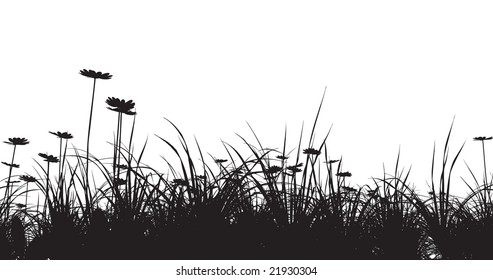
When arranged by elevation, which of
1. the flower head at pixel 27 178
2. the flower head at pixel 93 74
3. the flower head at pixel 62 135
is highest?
the flower head at pixel 93 74

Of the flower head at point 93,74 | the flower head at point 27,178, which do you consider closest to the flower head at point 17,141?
the flower head at point 27,178

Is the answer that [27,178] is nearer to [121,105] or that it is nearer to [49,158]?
[49,158]

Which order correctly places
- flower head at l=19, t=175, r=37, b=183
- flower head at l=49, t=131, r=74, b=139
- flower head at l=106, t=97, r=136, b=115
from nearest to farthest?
1. flower head at l=106, t=97, r=136, b=115
2. flower head at l=49, t=131, r=74, b=139
3. flower head at l=19, t=175, r=37, b=183

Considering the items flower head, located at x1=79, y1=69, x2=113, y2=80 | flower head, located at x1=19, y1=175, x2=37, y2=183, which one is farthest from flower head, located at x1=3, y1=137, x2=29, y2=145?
flower head, located at x1=79, y1=69, x2=113, y2=80

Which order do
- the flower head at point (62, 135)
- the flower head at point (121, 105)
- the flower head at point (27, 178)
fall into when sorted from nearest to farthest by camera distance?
the flower head at point (121, 105) → the flower head at point (62, 135) → the flower head at point (27, 178)

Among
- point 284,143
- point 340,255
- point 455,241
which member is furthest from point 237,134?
point 455,241

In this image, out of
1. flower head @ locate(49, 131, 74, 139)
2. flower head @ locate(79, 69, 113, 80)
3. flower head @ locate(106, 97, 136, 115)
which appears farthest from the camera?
flower head @ locate(49, 131, 74, 139)

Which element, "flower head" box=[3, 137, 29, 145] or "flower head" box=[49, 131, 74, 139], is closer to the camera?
"flower head" box=[49, 131, 74, 139]

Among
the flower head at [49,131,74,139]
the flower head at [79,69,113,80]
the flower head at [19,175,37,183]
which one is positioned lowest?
the flower head at [19,175,37,183]

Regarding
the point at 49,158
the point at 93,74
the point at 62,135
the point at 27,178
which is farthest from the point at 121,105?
the point at 27,178

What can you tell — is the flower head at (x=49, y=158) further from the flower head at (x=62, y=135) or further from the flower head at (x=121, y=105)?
the flower head at (x=121, y=105)

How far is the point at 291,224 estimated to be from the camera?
1.95 metres

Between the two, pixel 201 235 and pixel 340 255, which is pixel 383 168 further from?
pixel 201 235

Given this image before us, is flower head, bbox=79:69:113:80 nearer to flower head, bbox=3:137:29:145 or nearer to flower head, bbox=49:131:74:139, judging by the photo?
flower head, bbox=49:131:74:139
